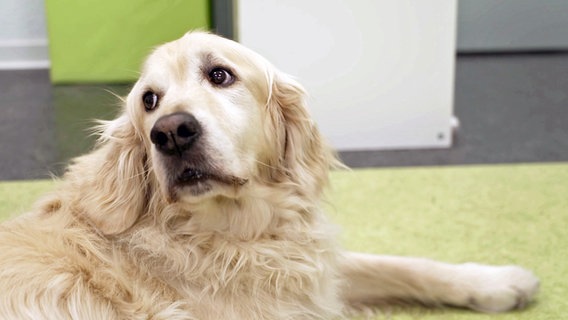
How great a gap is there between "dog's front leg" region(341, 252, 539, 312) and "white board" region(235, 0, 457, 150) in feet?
4.31

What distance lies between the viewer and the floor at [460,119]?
10.6 feet

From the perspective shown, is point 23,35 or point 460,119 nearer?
point 460,119

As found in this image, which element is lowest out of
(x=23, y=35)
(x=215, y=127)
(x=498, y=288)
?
(x=498, y=288)

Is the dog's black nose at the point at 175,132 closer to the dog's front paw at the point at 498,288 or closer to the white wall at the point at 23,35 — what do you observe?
the dog's front paw at the point at 498,288

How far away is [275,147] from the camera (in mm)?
1674

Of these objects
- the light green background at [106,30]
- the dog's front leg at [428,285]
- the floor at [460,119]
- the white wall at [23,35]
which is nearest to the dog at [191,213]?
the dog's front leg at [428,285]

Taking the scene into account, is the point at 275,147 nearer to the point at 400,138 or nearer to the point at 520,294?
the point at 520,294

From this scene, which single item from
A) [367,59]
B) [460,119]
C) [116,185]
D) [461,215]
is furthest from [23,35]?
[116,185]

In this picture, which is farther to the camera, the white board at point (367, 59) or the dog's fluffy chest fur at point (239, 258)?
the white board at point (367, 59)

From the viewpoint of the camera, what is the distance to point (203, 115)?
1494mm

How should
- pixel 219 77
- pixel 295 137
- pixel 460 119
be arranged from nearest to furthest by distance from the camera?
pixel 219 77 < pixel 295 137 < pixel 460 119

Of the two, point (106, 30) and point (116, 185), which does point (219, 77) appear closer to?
point (116, 185)

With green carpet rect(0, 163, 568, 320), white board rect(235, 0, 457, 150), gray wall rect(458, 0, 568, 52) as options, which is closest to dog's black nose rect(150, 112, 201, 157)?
green carpet rect(0, 163, 568, 320)

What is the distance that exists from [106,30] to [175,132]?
8.06ft
